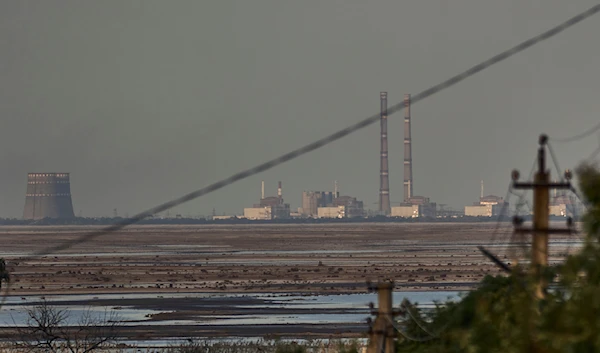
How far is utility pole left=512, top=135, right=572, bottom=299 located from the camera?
58.1 ft

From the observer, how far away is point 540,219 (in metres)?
18.3

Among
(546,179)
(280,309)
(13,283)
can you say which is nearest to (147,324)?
(280,309)

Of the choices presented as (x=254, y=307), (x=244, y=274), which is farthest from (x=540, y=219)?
(x=244, y=274)

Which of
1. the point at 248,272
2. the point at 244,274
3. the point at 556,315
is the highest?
the point at 556,315

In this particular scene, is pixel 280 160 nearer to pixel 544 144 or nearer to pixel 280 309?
pixel 544 144

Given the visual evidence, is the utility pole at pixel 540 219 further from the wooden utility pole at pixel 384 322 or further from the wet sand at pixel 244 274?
the wet sand at pixel 244 274

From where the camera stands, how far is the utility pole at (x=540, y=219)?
17.7m

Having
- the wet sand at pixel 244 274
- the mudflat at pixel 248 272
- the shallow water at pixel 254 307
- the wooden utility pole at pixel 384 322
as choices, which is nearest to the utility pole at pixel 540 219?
the wooden utility pole at pixel 384 322

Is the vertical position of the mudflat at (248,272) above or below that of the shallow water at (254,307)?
above

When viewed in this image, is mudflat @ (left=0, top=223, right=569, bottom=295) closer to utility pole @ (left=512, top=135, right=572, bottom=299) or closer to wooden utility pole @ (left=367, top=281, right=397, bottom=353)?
wooden utility pole @ (left=367, top=281, right=397, bottom=353)

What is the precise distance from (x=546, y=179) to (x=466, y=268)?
91.4 m

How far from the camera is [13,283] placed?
312 feet

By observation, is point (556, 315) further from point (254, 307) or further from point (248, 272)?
point (248, 272)

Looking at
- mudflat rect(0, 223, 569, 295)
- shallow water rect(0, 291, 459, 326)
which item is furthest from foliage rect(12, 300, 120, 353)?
mudflat rect(0, 223, 569, 295)
